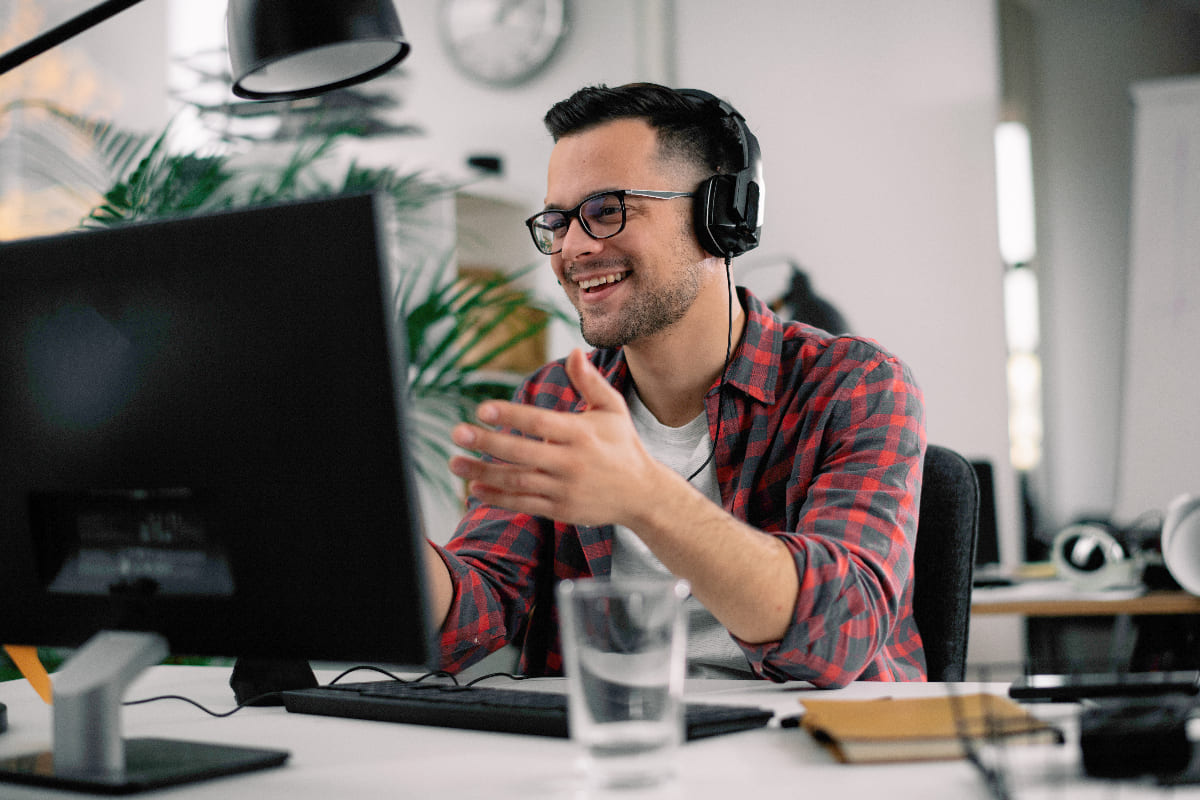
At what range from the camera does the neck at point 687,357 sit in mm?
1510

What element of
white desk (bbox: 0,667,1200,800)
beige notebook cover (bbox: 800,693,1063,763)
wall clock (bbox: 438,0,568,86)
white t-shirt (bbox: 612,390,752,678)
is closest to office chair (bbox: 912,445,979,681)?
white t-shirt (bbox: 612,390,752,678)

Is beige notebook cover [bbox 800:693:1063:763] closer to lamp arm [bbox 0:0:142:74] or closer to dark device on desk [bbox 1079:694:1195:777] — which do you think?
dark device on desk [bbox 1079:694:1195:777]

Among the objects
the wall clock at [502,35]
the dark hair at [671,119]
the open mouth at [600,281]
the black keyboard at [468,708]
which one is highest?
the wall clock at [502,35]

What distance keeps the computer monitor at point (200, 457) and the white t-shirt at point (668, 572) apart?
1.71 feet

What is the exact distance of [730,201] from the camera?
4.79 ft

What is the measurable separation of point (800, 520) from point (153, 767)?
67 centimetres

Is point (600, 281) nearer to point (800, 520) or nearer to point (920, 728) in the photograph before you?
point (800, 520)

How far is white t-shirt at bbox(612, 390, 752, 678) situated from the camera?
1284 mm

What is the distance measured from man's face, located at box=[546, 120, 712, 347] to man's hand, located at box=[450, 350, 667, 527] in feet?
2.08

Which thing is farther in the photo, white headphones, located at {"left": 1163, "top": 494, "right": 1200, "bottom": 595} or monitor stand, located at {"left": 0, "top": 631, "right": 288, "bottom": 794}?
white headphones, located at {"left": 1163, "top": 494, "right": 1200, "bottom": 595}

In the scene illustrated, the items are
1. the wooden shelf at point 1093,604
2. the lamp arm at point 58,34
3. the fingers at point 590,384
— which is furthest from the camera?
the wooden shelf at point 1093,604

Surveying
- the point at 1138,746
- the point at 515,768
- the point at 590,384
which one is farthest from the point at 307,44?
the point at 1138,746

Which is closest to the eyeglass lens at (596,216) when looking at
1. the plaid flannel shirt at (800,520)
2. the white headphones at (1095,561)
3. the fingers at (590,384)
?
the plaid flannel shirt at (800,520)

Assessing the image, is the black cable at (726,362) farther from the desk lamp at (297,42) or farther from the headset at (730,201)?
the desk lamp at (297,42)
